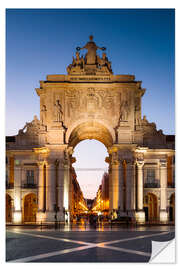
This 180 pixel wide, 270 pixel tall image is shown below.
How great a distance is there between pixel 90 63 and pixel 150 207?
22000 millimetres

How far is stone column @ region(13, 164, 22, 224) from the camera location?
51000mm

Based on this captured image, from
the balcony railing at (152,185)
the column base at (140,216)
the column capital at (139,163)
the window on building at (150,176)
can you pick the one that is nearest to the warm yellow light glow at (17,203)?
the column base at (140,216)

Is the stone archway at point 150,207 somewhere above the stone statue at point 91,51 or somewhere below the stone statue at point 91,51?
below

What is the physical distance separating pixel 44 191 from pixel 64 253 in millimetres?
29149

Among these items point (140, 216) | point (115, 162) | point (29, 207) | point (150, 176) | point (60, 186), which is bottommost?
point (140, 216)

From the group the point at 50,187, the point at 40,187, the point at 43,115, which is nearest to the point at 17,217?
the point at 40,187

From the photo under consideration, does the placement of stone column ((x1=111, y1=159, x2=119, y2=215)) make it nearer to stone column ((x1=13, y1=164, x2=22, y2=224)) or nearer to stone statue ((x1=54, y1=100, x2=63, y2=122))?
stone statue ((x1=54, y1=100, x2=63, y2=122))

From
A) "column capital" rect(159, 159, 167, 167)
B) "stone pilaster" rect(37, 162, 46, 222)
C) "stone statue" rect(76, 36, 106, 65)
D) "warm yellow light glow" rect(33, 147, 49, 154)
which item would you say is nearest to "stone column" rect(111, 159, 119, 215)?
"column capital" rect(159, 159, 167, 167)

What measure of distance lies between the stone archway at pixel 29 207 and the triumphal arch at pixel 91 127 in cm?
293

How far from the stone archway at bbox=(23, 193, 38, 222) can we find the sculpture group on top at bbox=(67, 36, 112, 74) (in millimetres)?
18065

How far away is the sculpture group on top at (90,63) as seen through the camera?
52.6m

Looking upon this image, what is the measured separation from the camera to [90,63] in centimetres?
→ 5303

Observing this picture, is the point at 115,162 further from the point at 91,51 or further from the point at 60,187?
the point at 91,51

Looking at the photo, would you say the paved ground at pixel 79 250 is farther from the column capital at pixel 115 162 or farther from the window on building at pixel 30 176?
the window on building at pixel 30 176
